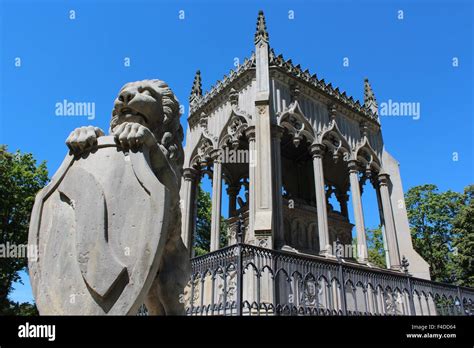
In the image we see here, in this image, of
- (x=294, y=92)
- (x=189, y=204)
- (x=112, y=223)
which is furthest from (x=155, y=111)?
(x=189, y=204)

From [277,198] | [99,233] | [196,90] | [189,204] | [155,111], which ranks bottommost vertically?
[99,233]

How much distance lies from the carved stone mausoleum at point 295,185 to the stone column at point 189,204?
0.17ft

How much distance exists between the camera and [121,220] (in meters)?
2.48

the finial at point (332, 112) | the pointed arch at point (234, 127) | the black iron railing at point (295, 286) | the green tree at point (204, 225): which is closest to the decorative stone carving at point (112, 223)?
the black iron railing at point (295, 286)

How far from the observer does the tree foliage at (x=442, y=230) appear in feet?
86.3

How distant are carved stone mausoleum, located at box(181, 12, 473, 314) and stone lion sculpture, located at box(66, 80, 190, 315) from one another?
5161 mm

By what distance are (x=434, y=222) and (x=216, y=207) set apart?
24.9 meters

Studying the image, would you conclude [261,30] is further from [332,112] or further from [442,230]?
[442,230]

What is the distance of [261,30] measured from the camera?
16141 mm

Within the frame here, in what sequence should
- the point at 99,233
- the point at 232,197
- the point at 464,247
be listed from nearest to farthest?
the point at 99,233 < the point at 232,197 < the point at 464,247

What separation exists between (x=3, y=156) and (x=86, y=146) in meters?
23.7

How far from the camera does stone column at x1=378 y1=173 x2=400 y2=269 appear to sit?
17359 millimetres
